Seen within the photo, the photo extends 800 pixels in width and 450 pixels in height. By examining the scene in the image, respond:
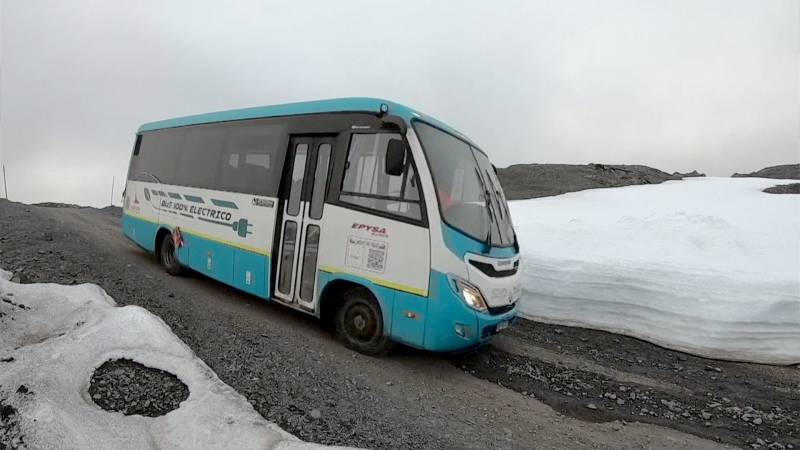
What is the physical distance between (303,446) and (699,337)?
6.02 m

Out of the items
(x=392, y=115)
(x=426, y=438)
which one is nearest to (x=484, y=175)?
(x=392, y=115)

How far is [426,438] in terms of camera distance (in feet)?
12.0

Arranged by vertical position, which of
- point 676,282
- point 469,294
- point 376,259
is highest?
point 376,259

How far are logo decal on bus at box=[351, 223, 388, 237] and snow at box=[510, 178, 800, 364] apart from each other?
380cm

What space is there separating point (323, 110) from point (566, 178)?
2690 cm

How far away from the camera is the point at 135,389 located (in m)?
3.49

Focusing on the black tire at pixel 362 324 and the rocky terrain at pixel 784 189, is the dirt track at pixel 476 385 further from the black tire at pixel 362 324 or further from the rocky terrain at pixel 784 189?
the rocky terrain at pixel 784 189

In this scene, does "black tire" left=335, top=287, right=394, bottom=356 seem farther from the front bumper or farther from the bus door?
the front bumper

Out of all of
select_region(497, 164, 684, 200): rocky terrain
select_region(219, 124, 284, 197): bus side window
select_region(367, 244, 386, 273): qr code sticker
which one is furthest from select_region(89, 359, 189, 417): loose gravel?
select_region(497, 164, 684, 200): rocky terrain

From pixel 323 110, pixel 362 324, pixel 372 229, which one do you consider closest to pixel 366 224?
pixel 372 229

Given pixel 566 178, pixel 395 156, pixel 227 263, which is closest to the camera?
pixel 395 156

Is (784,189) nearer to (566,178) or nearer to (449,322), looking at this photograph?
(566,178)

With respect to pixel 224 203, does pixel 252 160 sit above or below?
above

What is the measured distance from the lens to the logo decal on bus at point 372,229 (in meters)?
5.20
